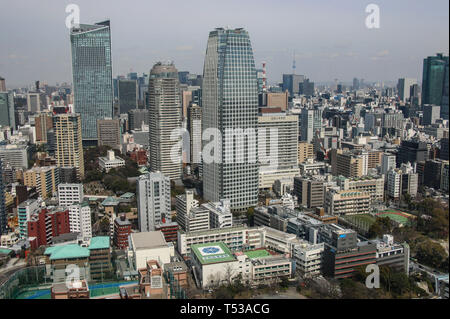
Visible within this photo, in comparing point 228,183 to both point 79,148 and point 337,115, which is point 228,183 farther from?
point 337,115

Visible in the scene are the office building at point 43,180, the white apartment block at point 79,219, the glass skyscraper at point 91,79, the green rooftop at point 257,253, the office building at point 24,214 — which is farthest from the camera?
the glass skyscraper at point 91,79

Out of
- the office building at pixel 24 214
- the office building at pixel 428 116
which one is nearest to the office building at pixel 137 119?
the office building at pixel 428 116

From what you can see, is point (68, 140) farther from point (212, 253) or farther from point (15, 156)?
point (212, 253)

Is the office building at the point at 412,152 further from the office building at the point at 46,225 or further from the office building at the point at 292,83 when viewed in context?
the office building at the point at 292,83

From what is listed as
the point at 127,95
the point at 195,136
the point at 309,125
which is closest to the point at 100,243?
the point at 195,136

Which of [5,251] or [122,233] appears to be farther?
[122,233]

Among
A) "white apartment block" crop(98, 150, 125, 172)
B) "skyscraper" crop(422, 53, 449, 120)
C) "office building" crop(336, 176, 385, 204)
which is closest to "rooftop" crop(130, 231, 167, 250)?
"skyscraper" crop(422, 53, 449, 120)
